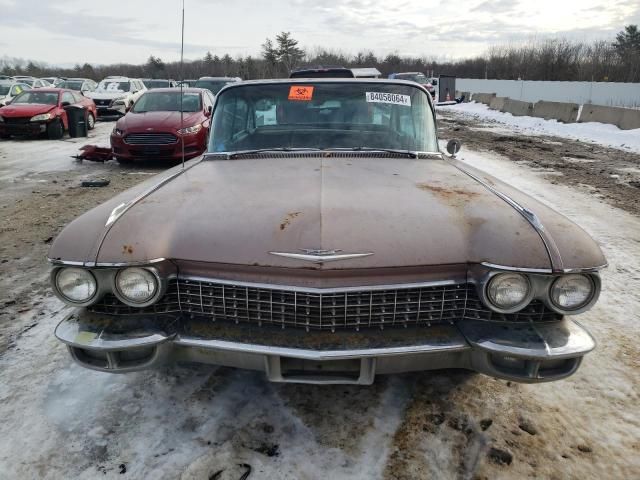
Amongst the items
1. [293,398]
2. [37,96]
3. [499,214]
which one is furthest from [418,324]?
[37,96]

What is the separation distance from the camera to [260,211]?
229cm

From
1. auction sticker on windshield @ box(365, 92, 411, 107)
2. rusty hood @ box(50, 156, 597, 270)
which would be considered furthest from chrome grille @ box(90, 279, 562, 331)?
auction sticker on windshield @ box(365, 92, 411, 107)

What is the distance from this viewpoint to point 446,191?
104 inches

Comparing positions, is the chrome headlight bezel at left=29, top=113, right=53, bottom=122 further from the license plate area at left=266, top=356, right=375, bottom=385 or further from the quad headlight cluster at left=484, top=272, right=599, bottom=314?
the quad headlight cluster at left=484, top=272, right=599, bottom=314

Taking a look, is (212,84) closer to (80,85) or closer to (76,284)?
(80,85)

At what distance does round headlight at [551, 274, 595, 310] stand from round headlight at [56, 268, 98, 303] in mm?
2116

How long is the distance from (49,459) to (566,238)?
262cm

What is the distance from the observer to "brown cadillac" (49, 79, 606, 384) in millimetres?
2057

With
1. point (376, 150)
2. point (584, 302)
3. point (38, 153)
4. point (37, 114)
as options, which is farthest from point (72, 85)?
point (584, 302)

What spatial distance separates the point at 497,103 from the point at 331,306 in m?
27.1

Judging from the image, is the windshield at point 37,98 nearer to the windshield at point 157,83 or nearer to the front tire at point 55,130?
the front tire at point 55,130

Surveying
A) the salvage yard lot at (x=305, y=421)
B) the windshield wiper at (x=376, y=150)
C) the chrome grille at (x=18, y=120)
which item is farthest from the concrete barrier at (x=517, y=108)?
the windshield wiper at (x=376, y=150)

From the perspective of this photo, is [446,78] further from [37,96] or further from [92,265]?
[92,265]

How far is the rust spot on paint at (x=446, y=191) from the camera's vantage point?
258 centimetres
